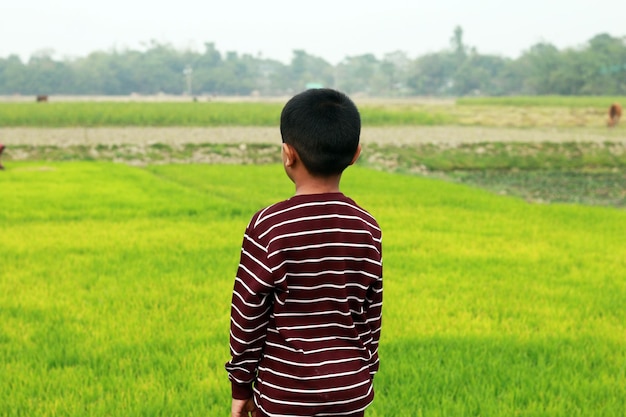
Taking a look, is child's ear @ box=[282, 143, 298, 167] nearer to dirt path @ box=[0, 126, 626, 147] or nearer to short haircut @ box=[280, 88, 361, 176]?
short haircut @ box=[280, 88, 361, 176]

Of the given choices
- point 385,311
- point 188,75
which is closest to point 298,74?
point 188,75

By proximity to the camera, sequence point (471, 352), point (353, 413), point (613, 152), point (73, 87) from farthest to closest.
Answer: point (73, 87) → point (613, 152) → point (471, 352) → point (353, 413)

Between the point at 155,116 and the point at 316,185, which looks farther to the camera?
the point at 155,116

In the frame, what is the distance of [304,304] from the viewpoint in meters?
1.70

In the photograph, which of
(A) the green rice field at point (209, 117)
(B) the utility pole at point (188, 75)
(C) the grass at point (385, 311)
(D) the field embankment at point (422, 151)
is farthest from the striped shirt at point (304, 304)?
(B) the utility pole at point (188, 75)

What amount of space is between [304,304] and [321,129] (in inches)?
16.6

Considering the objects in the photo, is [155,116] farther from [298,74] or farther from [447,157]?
[298,74]

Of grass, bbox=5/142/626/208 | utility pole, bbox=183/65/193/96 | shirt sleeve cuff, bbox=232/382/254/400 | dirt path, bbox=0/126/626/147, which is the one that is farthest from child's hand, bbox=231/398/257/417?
utility pole, bbox=183/65/193/96

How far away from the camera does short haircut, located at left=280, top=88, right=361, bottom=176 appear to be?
168cm

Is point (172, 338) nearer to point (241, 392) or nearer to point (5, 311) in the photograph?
point (5, 311)

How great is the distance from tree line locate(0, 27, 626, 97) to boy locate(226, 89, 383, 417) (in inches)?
2668

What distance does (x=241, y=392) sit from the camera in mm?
1788

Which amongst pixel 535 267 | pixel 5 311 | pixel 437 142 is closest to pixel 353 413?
pixel 5 311

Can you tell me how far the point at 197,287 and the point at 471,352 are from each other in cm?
221
